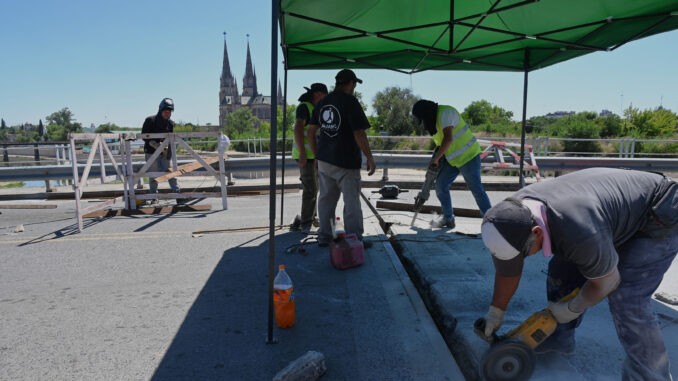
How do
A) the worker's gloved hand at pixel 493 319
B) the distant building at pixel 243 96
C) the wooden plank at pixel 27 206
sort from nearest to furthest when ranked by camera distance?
1. the worker's gloved hand at pixel 493 319
2. the wooden plank at pixel 27 206
3. the distant building at pixel 243 96

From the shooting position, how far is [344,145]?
4363 millimetres

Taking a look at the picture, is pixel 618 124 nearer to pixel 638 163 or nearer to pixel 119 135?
pixel 638 163

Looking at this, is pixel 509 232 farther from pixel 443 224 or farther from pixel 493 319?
pixel 443 224

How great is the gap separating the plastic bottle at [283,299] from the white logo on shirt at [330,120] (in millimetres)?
1891

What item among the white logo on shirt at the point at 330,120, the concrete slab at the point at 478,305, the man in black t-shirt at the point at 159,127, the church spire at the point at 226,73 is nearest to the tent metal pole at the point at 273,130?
the concrete slab at the point at 478,305

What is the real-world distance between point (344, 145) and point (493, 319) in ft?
8.49

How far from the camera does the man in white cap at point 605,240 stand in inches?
71.1

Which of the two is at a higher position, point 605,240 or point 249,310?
point 605,240

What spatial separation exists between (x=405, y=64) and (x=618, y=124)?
46.0m

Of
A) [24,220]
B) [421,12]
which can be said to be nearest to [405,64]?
[421,12]

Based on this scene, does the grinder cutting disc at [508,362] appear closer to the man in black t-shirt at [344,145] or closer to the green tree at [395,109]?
the man in black t-shirt at [344,145]

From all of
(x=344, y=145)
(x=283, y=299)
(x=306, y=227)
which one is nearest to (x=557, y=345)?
(x=283, y=299)

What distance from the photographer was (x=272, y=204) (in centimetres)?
266

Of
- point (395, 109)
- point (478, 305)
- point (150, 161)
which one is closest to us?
point (478, 305)
